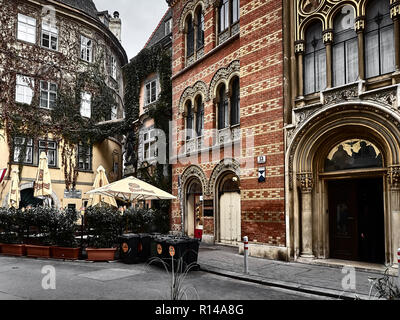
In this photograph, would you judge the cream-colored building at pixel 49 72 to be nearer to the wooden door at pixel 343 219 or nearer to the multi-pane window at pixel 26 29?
the multi-pane window at pixel 26 29

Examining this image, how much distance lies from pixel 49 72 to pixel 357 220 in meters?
22.1

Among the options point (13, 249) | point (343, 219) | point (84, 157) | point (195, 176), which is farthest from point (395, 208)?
point (84, 157)

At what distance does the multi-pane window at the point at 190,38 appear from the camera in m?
19.4

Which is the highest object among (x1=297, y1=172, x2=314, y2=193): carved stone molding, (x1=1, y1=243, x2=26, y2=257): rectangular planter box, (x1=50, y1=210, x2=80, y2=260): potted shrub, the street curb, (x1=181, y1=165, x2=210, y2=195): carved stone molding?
(x1=181, y1=165, x2=210, y2=195): carved stone molding

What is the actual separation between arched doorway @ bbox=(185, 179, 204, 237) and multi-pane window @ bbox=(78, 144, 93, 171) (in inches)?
433

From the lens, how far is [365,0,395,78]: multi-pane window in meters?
10.2

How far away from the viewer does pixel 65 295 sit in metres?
7.33

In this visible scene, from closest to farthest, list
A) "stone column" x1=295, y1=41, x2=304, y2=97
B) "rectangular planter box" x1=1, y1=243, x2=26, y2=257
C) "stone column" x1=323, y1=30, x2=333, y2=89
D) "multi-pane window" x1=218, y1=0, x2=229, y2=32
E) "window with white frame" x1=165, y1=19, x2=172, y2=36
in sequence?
1. "stone column" x1=323, y1=30, x2=333, y2=89
2. "stone column" x1=295, y1=41, x2=304, y2=97
3. "rectangular planter box" x1=1, y1=243, x2=26, y2=257
4. "multi-pane window" x1=218, y1=0, x2=229, y2=32
5. "window with white frame" x1=165, y1=19, x2=172, y2=36

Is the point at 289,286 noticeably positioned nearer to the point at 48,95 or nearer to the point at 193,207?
the point at 193,207

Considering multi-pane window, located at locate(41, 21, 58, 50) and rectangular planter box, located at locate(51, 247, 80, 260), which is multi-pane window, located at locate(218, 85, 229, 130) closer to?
rectangular planter box, located at locate(51, 247, 80, 260)

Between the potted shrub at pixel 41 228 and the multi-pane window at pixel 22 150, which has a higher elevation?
the multi-pane window at pixel 22 150

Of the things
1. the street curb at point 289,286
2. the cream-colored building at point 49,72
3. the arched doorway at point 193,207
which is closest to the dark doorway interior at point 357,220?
the street curb at point 289,286

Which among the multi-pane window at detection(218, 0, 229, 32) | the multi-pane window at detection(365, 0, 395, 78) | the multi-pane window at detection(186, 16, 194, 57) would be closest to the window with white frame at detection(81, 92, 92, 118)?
the multi-pane window at detection(186, 16, 194, 57)

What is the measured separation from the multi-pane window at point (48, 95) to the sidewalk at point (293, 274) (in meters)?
17.5
